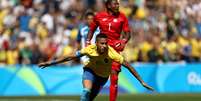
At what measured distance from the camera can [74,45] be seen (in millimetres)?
25938

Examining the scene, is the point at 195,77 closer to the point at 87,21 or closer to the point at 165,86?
the point at 165,86

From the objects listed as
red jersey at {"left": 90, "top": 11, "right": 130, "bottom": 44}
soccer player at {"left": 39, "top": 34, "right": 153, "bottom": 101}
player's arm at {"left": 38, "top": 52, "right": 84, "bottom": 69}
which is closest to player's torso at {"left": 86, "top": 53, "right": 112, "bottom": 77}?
soccer player at {"left": 39, "top": 34, "right": 153, "bottom": 101}

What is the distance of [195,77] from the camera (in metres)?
25.9

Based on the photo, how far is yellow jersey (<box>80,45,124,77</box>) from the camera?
12.8 m

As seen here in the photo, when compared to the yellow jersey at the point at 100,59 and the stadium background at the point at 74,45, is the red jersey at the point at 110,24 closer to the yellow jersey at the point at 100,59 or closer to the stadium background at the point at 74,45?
the yellow jersey at the point at 100,59

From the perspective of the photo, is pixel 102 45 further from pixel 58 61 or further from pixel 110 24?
pixel 110 24

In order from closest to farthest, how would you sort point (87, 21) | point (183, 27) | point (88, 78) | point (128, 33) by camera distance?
point (88, 78)
point (128, 33)
point (87, 21)
point (183, 27)

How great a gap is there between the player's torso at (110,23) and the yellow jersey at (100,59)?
2.86 meters

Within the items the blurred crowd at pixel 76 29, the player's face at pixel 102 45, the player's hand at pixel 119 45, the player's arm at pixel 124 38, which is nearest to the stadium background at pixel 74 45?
the blurred crowd at pixel 76 29

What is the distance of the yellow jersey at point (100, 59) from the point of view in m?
12.8

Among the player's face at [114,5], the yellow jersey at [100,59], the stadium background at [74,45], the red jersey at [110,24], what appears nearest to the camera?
the yellow jersey at [100,59]

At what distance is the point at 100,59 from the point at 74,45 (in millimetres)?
13046

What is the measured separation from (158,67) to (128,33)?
9611 millimetres

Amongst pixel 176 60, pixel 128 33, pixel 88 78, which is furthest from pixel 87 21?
pixel 176 60
